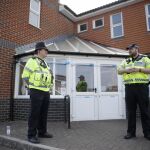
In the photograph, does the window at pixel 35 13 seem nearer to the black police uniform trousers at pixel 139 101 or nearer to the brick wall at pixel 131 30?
the brick wall at pixel 131 30

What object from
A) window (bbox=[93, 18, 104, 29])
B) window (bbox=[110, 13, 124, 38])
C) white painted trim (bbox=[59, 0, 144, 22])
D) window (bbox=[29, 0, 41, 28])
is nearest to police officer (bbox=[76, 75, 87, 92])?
window (bbox=[29, 0, 41, 28])

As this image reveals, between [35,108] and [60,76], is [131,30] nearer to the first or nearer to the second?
[60,76]

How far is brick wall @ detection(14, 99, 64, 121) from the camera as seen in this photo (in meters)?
8.55

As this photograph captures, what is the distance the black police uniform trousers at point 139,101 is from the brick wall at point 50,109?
12.8 feet

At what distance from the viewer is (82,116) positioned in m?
8.95

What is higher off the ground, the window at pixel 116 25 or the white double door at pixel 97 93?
the window at pixel 116 25

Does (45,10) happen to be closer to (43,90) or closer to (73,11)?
(73,11)

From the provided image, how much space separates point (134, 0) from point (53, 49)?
601 centimetres

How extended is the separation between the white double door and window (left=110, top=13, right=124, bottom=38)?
12.5 ft

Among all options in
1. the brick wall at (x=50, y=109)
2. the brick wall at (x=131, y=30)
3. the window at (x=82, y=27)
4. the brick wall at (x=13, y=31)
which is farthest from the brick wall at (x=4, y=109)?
the window at (x=82, y=27)

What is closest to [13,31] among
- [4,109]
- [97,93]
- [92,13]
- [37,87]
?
[4,109]

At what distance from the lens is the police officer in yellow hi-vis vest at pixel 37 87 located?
477 cm

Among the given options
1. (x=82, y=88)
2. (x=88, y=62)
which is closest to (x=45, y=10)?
(x=88, y=62)

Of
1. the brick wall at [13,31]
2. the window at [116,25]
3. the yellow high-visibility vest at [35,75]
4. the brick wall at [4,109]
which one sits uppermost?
the window at [116,25]
